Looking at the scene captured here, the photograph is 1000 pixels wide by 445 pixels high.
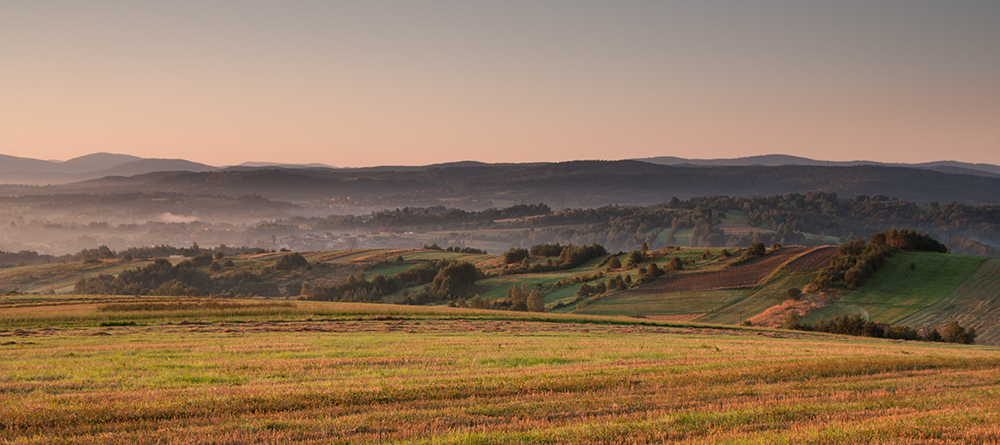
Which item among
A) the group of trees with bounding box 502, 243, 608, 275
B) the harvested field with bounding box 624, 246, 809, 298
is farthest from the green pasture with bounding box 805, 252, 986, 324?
the group of trees with bounding box 502, 243, 608, 275

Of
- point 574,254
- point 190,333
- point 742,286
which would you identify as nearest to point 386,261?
point 574,254

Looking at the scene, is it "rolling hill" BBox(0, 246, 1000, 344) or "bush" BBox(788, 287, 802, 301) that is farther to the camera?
"bush" BBox(788, 287, 802, 301)

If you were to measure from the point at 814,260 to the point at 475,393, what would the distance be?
86.2 metres

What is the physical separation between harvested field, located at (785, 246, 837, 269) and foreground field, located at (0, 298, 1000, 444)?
69.9 m

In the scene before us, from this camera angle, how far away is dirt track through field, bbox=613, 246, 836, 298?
3423 inches

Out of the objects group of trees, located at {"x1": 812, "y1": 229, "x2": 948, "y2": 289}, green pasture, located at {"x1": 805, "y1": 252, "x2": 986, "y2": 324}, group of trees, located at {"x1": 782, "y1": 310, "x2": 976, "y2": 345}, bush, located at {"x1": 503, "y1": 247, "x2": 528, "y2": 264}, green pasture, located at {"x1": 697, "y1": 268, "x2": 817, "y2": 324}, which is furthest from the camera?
bush, located at {"x1": 503, "y1": 247, "x2": 528, "y2": 264}

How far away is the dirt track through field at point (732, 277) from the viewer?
86938mm

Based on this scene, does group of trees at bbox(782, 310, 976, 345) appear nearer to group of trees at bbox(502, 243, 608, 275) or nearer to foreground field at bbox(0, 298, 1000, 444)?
foreground field at bbox(0, 298, 1000, 444)

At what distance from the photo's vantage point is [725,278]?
8944 centimetres

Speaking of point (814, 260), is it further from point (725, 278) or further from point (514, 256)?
point (514, 256)

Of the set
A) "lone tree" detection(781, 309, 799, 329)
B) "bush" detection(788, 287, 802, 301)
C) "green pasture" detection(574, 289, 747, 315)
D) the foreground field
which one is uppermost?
the foreground field

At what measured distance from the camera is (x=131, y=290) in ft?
379

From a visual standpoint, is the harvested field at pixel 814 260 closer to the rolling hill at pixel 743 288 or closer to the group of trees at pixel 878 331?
the rolling hill at pixel 743 288

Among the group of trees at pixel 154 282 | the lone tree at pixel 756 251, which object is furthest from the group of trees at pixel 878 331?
the group of trees at pixel 154 282
